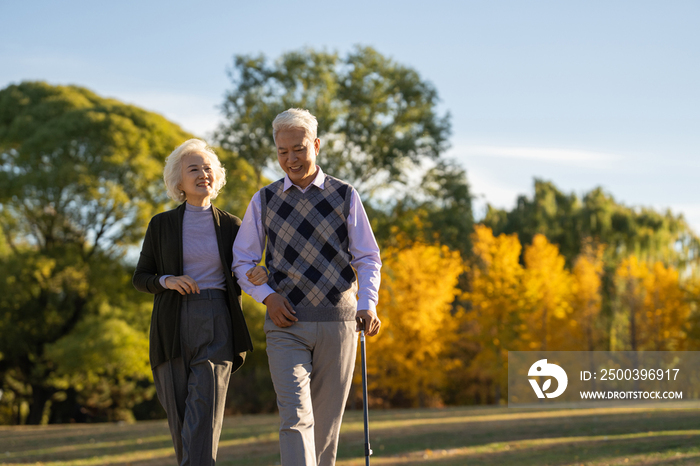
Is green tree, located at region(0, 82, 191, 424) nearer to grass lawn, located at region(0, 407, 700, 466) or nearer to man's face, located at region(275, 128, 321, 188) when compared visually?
grass lawn, located at region(0, 407, 700, 466)

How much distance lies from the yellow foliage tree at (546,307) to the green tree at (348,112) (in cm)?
1281

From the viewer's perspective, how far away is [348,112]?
703 inches

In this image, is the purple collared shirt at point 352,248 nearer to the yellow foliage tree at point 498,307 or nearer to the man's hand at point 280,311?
the man's hand at point 280,311

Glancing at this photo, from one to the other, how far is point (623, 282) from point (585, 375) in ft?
18.9

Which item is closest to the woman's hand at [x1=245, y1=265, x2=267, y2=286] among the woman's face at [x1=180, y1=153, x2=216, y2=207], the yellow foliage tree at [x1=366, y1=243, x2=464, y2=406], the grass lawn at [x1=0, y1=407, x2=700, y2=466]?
the woman's face at [x1=180, y1=153, x2=216, y2=207]

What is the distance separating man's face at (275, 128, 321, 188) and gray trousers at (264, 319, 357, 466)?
779 millimetres

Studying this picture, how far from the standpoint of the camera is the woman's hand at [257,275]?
11.5ft

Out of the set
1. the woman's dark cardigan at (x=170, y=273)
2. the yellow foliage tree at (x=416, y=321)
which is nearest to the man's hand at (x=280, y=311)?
the woman's dark cardigan at (x=170, y=273)

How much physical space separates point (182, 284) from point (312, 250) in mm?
702

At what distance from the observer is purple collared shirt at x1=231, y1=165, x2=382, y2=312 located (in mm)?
3607

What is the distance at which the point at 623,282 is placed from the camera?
104ft

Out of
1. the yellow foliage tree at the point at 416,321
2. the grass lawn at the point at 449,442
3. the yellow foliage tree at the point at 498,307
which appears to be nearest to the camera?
the grass lawn at the point at 449,442

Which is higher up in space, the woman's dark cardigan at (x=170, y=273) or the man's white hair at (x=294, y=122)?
the man's white hair at (x=294, y=122)

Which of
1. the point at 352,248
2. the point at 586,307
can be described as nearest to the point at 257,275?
the point at 352,248
